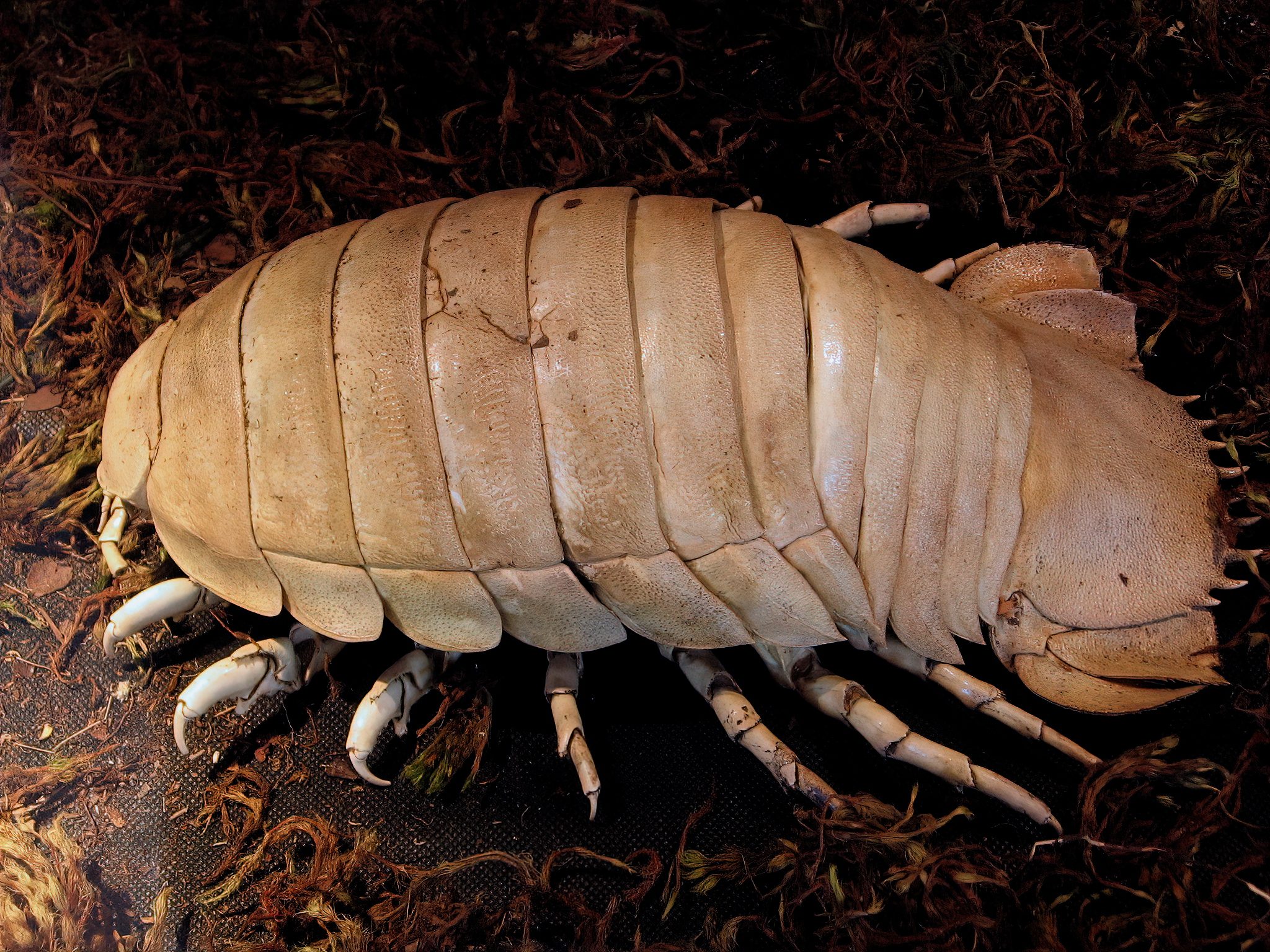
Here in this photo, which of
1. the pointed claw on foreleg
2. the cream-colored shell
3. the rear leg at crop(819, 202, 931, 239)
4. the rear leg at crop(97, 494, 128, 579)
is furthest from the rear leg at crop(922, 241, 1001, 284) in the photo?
the rear leg at crop(97, 494, 128, 579)

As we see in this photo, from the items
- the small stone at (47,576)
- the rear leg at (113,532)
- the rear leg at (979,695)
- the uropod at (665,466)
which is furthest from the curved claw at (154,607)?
the rear leg at (979,695)

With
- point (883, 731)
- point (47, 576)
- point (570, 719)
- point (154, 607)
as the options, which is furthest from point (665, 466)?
point (47, 576)

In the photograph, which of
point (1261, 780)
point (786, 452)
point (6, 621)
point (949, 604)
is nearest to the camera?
point (786, 452)

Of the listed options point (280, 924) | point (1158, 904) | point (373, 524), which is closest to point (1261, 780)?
point (1158, 904)

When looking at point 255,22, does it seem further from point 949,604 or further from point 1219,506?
point 1219,506

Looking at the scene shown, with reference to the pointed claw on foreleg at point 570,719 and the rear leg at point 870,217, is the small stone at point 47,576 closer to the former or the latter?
the pointed claw on foreleg at point 570,719

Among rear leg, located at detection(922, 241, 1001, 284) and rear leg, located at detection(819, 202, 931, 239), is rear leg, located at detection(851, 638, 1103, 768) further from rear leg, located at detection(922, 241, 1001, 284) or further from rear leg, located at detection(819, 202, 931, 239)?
rear leg, located at detection(819, 202, 931, 239)
